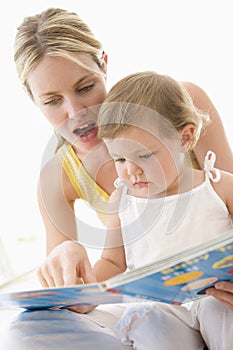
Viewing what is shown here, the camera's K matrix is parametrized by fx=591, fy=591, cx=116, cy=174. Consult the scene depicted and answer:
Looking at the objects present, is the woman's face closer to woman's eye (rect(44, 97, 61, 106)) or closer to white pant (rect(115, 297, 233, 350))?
woman's eye (rect(44, 97, 61, 106))

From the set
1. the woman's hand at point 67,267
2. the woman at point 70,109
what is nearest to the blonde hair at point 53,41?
the woman at point 70,109

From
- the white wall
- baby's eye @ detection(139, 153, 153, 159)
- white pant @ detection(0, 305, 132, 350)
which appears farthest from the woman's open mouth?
the white wall

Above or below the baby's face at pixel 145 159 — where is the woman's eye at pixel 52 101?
above

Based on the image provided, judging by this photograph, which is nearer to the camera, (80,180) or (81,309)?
(81,309)

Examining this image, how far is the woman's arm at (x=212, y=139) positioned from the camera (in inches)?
65.7

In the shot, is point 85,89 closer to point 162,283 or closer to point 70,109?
point 70,109

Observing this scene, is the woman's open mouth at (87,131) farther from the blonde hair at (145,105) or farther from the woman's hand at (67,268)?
the woman's hand at (67,268)

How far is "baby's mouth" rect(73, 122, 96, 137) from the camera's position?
1.53m

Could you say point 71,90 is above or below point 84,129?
above

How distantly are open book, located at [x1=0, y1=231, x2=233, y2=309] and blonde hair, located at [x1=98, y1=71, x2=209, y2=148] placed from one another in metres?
0.41

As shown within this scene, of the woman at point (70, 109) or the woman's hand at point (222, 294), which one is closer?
the woman's hand at point (222, 294)

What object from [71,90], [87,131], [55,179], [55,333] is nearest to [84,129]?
[87,131]

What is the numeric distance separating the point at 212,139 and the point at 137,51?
1961 millimetres

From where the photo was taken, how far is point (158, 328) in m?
1.22
